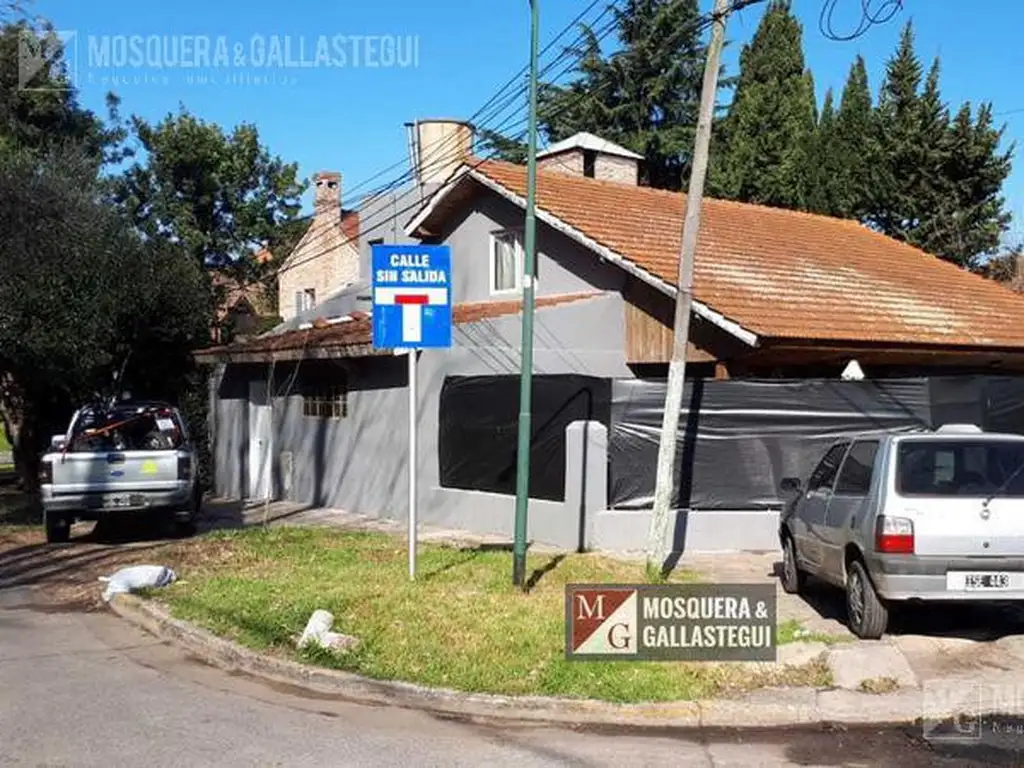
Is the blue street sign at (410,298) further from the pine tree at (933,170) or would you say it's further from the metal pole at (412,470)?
the pine tree at (933,170)

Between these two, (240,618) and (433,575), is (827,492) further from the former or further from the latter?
(240,618)

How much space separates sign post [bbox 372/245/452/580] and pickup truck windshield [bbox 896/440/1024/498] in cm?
407

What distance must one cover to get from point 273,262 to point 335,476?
73.8 feet

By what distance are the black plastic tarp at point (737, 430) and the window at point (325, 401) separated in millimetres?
6500

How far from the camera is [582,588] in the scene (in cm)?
769

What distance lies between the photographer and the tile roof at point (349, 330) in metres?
16.1

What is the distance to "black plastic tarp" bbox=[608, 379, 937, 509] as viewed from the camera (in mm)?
12438

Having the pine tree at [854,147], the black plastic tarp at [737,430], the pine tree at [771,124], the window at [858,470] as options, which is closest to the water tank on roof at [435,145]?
the pine tree at [771,124]

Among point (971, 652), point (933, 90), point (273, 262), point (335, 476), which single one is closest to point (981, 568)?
point (971, 652)

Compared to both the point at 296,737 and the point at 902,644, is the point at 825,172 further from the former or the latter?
the point at 296,737

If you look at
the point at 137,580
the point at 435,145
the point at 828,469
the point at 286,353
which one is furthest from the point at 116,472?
the point at 435,145

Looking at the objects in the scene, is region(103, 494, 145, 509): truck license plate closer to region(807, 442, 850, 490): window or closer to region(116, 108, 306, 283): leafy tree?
region(807, 442, 850, 490): window

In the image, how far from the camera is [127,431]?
15.2 metres

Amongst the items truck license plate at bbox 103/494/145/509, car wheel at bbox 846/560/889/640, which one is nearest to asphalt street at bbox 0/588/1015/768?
car wheel at bbox 846/560/889/640
